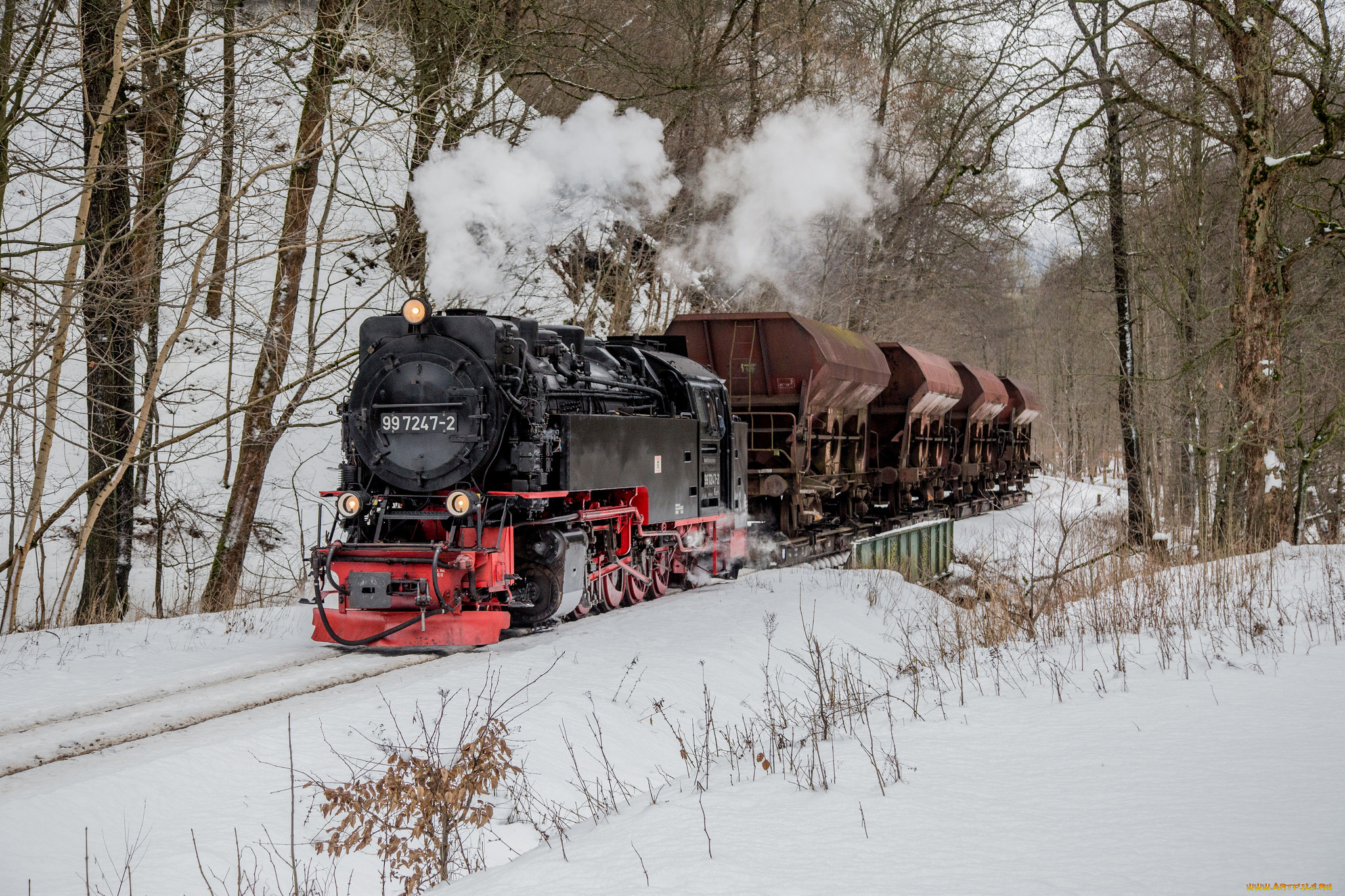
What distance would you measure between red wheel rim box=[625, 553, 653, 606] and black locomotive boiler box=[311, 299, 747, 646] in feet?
2.75

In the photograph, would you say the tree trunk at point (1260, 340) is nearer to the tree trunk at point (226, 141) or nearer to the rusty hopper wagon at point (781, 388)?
the rusty hopper wagon at point (781, 388)

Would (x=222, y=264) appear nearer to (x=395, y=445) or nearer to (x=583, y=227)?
(x=583, y=227)

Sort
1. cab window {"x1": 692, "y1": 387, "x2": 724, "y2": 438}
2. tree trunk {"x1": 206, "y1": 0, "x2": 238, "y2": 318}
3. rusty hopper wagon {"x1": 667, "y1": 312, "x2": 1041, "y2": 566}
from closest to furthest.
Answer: tree trunk {"x1": 206, "y1": 0, "x2": 238, "y2": 318} < cab window {"x1": 692, "y1": 387, "x2": 724, "y2": 438} < rusty hopper wagon {"x1": 667, "y1": 312, "x2": 1041, "y2": 566}

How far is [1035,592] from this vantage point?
999 centimetres

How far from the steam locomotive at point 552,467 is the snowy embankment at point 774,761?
60 cm

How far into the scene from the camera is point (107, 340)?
36.1 ft

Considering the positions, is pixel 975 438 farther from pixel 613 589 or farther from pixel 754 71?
pixel 613 589

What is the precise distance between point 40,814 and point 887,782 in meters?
3.56

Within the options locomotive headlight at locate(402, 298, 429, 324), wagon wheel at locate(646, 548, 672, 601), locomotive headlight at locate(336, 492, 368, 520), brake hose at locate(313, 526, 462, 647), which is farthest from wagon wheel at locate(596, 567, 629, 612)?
locomotive headlight at locate(402, 298, 429, 324)

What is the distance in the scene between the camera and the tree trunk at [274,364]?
480 inches

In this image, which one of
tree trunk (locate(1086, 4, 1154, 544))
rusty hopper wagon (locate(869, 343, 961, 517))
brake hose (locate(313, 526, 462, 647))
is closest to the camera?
brake hose (locate(313, 526, 462, 647))

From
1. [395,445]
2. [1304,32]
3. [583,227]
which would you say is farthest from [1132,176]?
[395,445]

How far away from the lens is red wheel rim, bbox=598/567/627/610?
32.9ft

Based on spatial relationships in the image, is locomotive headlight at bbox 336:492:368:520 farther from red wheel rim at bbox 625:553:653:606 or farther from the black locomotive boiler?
red wheel rim at bbox 625:553:653:606
